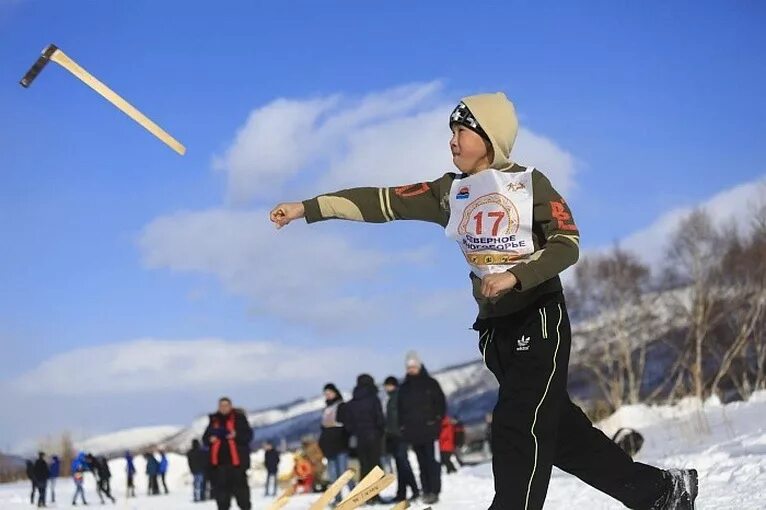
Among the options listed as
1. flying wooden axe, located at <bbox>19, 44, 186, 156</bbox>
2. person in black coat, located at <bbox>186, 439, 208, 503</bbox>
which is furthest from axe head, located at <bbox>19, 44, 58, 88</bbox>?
person in black coat, located at <bbox>186, 439, 208, 503</bbox>

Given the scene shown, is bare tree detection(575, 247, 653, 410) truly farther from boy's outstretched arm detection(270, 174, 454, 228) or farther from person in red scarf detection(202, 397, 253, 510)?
boy's outstretched arm detection(270, 174, 454, 228)

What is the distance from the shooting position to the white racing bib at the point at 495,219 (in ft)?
14.8

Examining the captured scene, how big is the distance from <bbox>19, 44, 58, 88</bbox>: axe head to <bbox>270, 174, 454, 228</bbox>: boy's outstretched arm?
2.00 metres

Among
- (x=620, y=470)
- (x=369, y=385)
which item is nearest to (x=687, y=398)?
(x=369, y=385)

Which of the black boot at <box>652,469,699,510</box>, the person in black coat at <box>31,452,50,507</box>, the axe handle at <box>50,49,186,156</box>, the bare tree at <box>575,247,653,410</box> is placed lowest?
the black boot at <box>652,469,699,510</box>

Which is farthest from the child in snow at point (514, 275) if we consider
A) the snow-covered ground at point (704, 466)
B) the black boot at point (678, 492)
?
the snow-covered ground at point (704, 466)

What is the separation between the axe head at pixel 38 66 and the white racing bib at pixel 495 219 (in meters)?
2.65

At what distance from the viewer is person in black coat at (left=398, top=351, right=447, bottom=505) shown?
12.1 metres

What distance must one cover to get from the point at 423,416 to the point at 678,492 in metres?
7.37

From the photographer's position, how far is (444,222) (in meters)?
4.84

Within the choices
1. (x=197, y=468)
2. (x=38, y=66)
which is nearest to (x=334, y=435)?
(x=38, y=66)

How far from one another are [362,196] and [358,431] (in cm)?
911

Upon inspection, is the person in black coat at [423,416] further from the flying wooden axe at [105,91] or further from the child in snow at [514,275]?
the child in snow at [514,275]

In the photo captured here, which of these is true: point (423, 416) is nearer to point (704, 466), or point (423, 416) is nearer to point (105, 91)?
point (704, 466)
